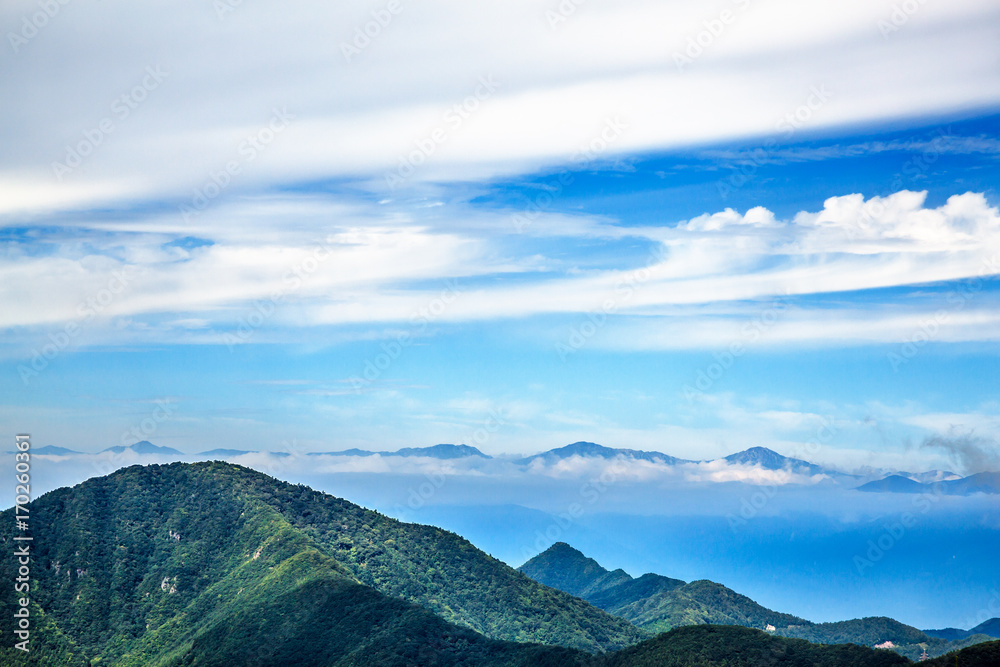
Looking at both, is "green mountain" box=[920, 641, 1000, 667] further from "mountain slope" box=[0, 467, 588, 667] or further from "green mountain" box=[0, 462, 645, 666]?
"green mountain" box=[0, 462, 645, 666]

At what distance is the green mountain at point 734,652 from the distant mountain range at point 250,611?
0.25m

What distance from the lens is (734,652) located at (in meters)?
123

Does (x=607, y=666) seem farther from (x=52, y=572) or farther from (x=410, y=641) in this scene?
(x=52, y=572)

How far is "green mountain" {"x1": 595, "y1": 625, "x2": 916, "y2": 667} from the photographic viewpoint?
364 feet

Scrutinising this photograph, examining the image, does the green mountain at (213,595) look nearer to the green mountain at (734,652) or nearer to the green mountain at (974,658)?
the green mountain at (734,652)

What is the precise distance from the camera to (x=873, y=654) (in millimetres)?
109625

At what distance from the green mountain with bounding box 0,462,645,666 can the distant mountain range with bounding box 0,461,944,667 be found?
0.27m

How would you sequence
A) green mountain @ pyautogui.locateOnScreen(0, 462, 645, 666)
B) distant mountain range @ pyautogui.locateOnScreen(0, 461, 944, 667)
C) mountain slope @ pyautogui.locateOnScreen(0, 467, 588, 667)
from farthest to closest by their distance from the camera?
1. green mountain @ pyautogui.locateOnScreen(0, 462, 645, 666)
2. mountain slope @ pyautogui.locateOnScreen(0, 467, 588, 667)
3. distant mountain range @ pyautogui.locateOnScreen(0, 461, 944, 667)

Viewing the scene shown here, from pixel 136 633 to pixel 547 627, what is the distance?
272 ft

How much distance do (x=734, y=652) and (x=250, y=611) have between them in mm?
82058

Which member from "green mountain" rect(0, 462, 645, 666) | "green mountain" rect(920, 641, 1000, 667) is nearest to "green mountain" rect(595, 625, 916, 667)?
"green mountain" rect(920, 641, 1000, 667)

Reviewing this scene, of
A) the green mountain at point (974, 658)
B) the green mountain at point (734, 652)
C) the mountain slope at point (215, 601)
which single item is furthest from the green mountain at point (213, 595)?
the green mountain at point (974, 658)

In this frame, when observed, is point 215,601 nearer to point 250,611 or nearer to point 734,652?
point 250,611

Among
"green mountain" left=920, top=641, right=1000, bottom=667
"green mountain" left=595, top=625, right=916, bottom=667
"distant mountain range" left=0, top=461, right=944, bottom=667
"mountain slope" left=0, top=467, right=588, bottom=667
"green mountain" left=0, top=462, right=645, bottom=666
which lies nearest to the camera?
"green mountain" left=920, top=641, right=1000, bottom=667
